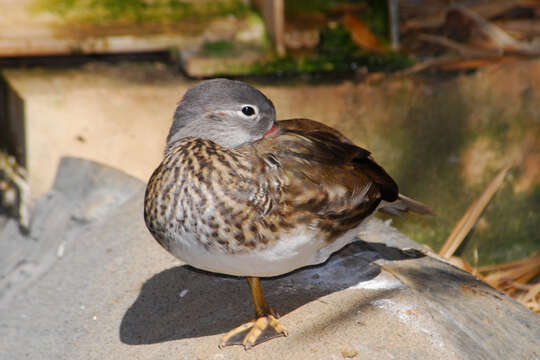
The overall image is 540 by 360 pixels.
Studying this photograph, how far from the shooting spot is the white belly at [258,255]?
2.57 metres

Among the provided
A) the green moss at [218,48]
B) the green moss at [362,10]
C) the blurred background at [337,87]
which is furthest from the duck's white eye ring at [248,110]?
the green moss at [362,10]

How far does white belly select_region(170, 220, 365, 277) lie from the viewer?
2.57 m

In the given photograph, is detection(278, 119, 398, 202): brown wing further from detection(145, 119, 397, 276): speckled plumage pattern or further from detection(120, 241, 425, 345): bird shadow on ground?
detection(120, 241, 425, 345): bird shadow on ground

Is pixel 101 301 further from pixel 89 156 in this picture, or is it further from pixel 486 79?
pixel 486 79

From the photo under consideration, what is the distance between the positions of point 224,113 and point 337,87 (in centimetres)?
272

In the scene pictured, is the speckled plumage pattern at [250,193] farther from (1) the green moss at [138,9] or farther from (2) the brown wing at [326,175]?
(1) the green moss at [138,9]

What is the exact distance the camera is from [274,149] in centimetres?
277

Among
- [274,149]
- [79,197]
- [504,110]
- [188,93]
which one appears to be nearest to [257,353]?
[274,149]

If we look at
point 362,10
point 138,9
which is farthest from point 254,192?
point 138,9

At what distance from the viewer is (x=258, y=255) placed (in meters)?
2.59

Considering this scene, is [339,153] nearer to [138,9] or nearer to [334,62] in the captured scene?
[334,62]

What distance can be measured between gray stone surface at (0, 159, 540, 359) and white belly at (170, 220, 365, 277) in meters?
0.35

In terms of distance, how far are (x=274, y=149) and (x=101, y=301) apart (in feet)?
4.52

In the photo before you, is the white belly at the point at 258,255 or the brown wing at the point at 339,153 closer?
the white belly at the point at 258,255
